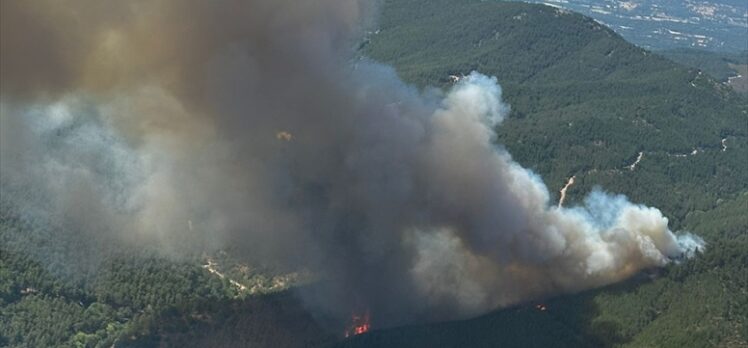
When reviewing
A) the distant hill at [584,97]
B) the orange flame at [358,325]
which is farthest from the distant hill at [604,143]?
the orange flame at [358,325]

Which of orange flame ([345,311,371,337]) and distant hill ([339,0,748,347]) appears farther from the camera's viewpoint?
distant hill ([339,0,748,347])

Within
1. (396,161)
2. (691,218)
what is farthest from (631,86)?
(396,161)

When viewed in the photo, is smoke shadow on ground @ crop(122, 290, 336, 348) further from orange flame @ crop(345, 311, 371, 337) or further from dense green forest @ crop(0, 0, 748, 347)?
orange flame @ crop(345, 311, 371, 337)

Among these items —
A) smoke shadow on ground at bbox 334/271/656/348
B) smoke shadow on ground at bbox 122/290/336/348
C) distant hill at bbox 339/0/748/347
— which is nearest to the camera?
smoke shadow on ground at bbox 334/271/656/348

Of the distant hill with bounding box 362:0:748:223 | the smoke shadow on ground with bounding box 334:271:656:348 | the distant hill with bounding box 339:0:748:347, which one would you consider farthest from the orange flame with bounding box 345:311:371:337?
the distant hill with bounding box 362:0:748:223

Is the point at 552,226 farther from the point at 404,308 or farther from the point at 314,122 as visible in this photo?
the point at 314,122

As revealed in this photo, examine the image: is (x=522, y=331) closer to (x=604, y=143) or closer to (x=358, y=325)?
(x=358, y=325)

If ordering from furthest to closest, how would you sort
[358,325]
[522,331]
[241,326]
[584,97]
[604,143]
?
[584,97], [604,143], [241,326], [358,325], [522,331]

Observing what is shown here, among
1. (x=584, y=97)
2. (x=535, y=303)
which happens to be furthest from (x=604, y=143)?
(x=535, y=303)
